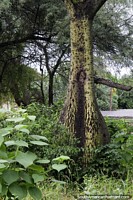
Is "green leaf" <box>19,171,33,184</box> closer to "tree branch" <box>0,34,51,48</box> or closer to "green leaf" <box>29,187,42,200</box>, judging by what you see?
"green leaf" <box>29,187,42,200</box>

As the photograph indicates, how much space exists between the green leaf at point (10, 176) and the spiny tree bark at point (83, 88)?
131 inches

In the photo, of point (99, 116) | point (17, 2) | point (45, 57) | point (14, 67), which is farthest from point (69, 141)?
point (14, 67)

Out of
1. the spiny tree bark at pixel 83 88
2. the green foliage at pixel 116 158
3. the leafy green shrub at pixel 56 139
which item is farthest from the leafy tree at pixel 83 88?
the green foliage at pixel 116 158

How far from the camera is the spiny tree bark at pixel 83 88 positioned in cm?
460

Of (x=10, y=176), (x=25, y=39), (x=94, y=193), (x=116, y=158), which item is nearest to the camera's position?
(x=10, y=176)

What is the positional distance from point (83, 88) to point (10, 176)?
357cm

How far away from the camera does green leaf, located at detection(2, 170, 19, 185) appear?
46.3 inches

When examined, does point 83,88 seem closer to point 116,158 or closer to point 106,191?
point 116,158

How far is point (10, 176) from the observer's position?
3.89ft

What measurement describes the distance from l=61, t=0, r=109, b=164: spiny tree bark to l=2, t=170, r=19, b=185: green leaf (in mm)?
3333

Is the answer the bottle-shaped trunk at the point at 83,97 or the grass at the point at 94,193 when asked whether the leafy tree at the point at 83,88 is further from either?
the grass at the point at 94,193

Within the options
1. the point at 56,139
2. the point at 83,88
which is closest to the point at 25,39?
the point at 83,88

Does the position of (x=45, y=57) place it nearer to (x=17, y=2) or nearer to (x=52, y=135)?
(x=17, y=2)

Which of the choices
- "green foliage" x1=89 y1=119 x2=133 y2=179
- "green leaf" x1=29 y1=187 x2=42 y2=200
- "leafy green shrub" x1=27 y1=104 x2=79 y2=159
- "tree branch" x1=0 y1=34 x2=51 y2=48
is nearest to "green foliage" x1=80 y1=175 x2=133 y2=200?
"green leaf" x1=29 y1=187 x2=42 y2=200
